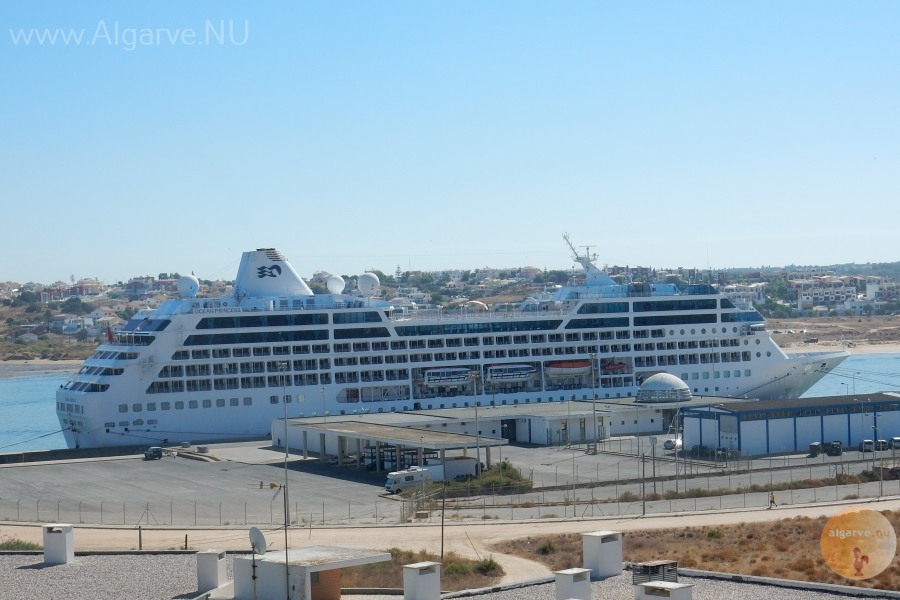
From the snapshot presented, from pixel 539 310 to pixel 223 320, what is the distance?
16.2 m

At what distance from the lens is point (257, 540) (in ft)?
79.6

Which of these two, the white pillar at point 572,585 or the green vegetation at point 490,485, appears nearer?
the white pillar at point 572,585

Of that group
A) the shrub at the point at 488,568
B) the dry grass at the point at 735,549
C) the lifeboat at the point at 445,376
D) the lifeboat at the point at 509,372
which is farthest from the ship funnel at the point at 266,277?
the shrub at the point at 488,568

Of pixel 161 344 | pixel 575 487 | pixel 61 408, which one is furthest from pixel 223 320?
pixel 575 487

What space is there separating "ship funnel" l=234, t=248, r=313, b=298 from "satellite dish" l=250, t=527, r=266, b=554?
38.3 m

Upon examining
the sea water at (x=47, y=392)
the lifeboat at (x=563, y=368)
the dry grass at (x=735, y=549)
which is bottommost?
the sea water at (x=47, y=392)

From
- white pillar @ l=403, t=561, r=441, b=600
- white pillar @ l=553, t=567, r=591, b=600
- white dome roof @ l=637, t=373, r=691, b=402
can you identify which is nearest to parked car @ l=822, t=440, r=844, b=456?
white dome roof @ l=637, t=373, r=691, b=402

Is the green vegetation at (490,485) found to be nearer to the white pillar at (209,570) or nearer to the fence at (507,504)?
the fence at (507,504)

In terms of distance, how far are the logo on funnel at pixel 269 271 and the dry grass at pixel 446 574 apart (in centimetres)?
3546

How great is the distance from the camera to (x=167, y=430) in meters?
57.2

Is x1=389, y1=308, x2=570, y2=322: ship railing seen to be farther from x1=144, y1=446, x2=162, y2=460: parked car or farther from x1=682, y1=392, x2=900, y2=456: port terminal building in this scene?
x1=144, y1=446, x2=162, y2=460: parked car

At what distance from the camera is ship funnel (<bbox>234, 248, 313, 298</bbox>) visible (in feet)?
205

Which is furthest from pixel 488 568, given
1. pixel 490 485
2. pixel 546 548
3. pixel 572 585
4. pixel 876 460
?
pixel 876 460

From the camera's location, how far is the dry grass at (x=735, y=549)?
26.3m
